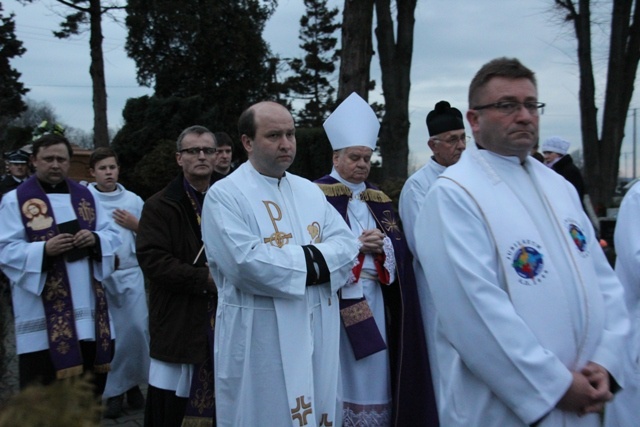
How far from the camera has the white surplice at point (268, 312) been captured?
3354 millimetres

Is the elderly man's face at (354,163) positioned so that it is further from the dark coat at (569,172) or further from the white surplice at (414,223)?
the dark coat at (569,172)

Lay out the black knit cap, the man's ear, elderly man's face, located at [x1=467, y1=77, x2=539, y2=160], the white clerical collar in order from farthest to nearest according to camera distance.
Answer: the black knit cap → the white clerical collar → the man's ear → elderly man's face, located at [x1=467, y1=77, x2=539, y2=160]

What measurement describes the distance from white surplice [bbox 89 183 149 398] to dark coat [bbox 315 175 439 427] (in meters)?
2.31

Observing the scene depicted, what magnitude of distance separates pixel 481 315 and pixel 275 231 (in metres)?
1.50

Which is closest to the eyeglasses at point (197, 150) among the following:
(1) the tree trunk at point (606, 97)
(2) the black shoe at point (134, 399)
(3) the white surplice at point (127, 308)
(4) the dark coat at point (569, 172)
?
(3) the white surplice at point (127, 308)

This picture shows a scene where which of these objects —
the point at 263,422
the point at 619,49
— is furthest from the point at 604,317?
the point at 619,49

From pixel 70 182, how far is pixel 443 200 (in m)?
3.36

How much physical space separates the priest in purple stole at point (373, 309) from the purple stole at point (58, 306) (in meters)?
1.83

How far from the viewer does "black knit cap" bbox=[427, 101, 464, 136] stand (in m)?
4.92

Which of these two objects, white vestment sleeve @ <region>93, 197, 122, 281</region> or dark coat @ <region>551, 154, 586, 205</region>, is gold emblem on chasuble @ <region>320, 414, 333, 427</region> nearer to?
white vestment sleeve @ <region>93, 197, 122, 281</region>

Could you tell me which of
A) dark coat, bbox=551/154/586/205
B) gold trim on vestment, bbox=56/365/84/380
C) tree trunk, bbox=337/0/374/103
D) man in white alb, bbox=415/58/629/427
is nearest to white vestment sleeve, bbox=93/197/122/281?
gold trim on vestment, bbox=56/365/84/380

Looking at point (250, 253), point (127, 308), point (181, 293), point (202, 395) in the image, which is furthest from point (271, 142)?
point (127, 308)

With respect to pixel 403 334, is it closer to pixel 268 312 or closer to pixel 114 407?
pixel 268 312

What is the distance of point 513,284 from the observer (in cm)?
245
